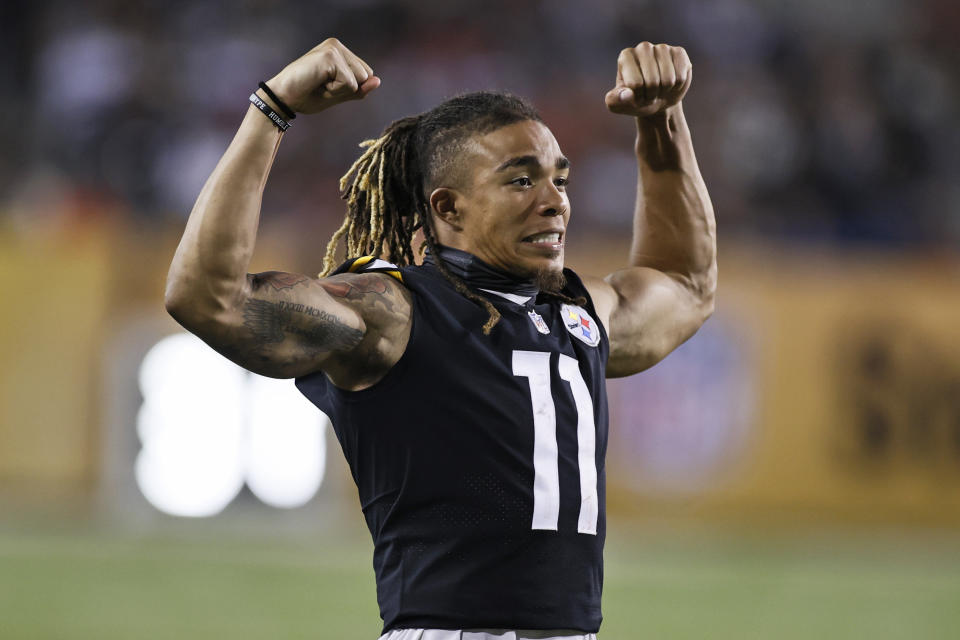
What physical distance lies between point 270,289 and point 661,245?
165 cm

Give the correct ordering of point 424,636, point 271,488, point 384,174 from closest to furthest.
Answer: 1. point 424,636
2. point 384,174
3. point 271,488

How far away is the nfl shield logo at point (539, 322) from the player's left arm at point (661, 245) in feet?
1.12

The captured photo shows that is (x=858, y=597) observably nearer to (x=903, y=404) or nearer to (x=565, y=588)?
(x=903, y=404)

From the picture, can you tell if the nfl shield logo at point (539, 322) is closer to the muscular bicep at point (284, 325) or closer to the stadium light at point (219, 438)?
the muscular bicep at point (284, 325)

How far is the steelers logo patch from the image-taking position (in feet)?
10.8

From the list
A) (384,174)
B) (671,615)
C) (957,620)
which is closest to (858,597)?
(957,620)

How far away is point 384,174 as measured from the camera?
349cm

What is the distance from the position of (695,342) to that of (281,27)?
5.46m

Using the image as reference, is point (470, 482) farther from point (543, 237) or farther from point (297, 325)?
point (543, 237)

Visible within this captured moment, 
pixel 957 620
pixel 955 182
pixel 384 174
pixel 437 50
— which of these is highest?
pixel 437 50

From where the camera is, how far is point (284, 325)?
2729mm

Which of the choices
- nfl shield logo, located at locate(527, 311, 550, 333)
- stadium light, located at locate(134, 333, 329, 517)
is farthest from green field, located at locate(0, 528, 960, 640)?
nfl shield logo, located at locate(527, 311, 550, 333)

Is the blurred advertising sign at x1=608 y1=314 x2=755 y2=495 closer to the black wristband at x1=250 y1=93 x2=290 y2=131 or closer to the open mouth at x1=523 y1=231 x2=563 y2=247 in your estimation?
the open mouth at x1=523 y1=231 x2=563 y2=247

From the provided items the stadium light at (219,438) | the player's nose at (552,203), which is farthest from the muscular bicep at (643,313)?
the stadium light at (219,438)
